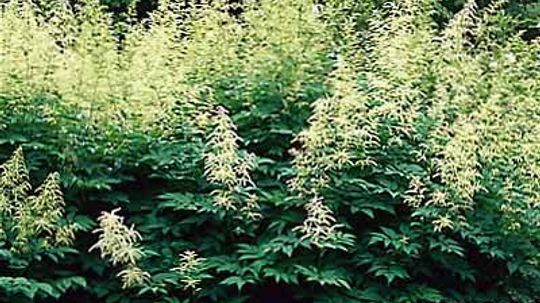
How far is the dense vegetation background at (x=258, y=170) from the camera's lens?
3852 millimetres

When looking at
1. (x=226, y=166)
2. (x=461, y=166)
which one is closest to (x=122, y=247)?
(x=226, y=166)

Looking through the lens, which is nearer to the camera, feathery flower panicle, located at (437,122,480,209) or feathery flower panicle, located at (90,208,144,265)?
feathery flower panicle, located at (90,208,144,265)

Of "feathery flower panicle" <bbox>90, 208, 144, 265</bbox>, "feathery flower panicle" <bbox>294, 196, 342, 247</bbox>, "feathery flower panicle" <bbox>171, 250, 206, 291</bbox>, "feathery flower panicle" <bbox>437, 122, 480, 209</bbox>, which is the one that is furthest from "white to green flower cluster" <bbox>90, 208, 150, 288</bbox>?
"feathery flower panicle" <bbox>437, 122, 480, 209</bbox>

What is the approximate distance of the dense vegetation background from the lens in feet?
12.6

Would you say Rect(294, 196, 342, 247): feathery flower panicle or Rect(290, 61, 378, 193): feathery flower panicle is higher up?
Rect(290, 61, 378, 193): feathery flower panicle

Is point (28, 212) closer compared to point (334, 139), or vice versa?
point (28, 212)

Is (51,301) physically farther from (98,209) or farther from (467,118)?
(467,118)

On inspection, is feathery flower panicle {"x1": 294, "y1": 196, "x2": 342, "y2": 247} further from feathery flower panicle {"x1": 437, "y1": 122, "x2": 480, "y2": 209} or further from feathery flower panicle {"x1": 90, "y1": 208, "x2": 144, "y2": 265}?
feathery flower panicle {"x1": 90, "y1": 208, "x2": 144, "y2": 265}

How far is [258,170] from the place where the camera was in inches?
168

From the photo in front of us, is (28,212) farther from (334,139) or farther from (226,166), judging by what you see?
(334,139)

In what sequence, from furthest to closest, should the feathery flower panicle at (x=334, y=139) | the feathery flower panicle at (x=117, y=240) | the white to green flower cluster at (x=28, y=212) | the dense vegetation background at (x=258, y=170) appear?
1. the feathery flower panicle at (x=334, y=139)
2. the dense vegetation background at (x=258, y=170)
3. the white to green flower cluster at (x=28, y=212)
4. the feathery flower panicle at (x=117, y=240)

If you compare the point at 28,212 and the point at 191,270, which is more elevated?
the point at 28,212

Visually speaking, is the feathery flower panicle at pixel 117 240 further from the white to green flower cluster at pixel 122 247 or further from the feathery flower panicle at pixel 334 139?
the feathery flower panicle at pixel 334 139

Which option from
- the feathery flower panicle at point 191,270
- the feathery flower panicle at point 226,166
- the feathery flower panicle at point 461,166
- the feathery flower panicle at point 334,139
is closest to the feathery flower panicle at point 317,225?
the feathery flower panicle at point 334,139
